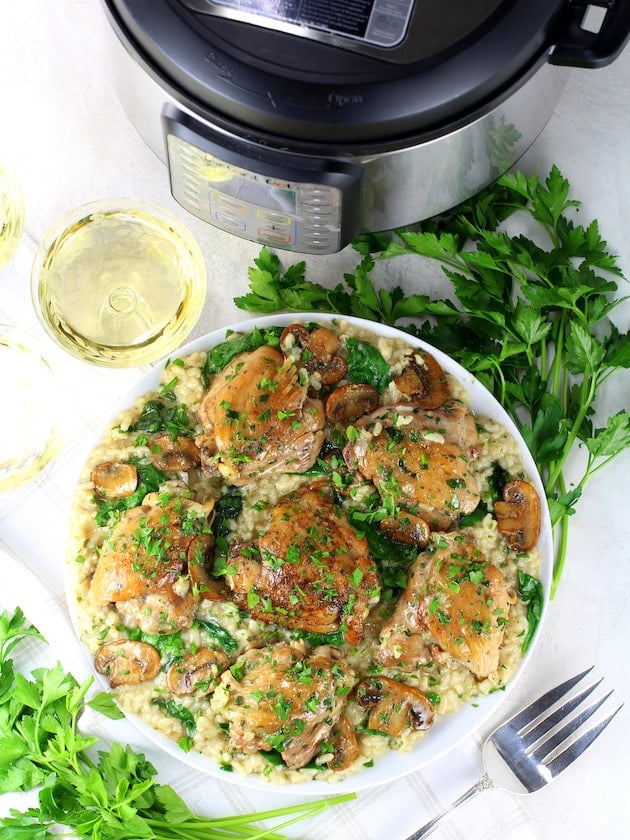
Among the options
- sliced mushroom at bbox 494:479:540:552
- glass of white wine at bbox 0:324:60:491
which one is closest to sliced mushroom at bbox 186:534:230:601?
glass of white wine at bbox 0:324:60:491

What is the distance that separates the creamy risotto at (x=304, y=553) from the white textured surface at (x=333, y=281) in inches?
12.9

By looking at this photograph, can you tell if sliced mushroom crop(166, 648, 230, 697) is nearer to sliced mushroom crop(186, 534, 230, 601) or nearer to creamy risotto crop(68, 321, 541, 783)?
creamy risotto crop(68, 321, 541, 783)

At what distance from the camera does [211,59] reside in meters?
1.86

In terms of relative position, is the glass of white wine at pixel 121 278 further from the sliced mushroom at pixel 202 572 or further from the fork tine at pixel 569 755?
the fork tine at pixel 569 755

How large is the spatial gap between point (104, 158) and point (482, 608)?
1.70 metres

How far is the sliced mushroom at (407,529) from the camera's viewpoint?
242 centimetres

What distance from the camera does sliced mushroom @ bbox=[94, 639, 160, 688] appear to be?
7.83 feet

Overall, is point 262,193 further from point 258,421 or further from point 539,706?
point 539,706

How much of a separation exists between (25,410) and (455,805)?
166 cm

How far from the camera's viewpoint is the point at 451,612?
7.66ft

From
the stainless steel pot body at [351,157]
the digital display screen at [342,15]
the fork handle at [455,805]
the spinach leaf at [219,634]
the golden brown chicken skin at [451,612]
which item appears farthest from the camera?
the fork handle at [455,805]

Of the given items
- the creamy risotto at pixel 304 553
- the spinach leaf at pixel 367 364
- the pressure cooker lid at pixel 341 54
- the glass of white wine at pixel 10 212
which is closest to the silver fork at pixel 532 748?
the creamy risotto at pixel 304 553

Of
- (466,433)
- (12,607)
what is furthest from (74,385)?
(466,433)

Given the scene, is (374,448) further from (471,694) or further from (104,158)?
(104,158)
